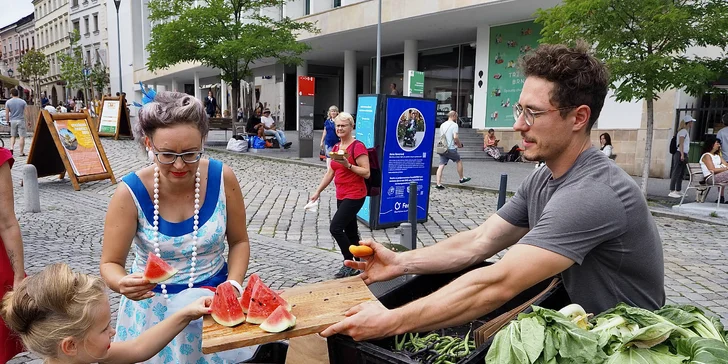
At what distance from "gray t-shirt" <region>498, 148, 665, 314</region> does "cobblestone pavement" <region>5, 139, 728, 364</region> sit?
3682 mm

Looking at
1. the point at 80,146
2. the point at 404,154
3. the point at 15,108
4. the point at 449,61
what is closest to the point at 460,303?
the point at 404,154

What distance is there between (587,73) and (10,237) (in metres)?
3.05

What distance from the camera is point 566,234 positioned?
6.07 ft

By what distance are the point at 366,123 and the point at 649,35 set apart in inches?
243

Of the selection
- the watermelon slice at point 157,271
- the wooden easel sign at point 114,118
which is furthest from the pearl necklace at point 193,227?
the wooden easel sign at point 114,118

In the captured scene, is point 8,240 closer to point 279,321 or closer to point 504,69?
point 279,321

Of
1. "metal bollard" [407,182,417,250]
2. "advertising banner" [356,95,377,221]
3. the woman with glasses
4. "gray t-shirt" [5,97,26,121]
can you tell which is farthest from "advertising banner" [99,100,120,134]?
the woman with glasses

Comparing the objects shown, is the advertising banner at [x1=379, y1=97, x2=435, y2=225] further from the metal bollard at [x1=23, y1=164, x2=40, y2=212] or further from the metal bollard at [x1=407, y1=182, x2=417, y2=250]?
the metal bollard at [x1=23, y1=164, x2=40, y2=212]

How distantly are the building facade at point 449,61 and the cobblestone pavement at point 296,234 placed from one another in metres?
6.10

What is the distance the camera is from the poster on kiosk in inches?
320

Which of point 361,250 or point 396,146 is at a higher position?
point 396,146

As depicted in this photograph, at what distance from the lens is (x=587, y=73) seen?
2039mm

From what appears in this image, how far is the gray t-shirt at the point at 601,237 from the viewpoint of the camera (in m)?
1.86

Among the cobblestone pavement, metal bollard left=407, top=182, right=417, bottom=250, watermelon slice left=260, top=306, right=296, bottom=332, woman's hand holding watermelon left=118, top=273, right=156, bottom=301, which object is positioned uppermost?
woman's hand holding watermelon left=118, top=273, right=156, bottom=301
